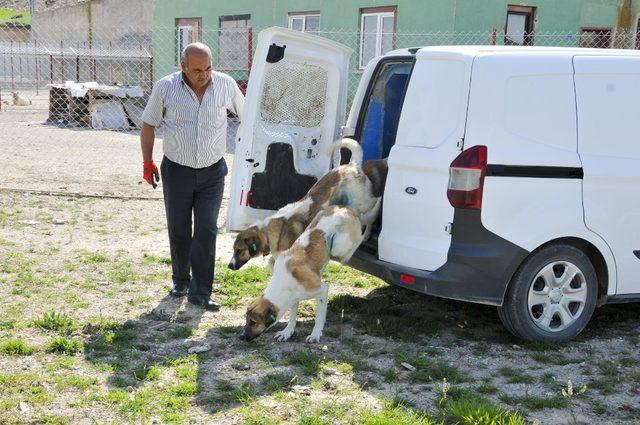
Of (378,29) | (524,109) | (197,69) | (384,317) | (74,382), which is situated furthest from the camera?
(378,29)

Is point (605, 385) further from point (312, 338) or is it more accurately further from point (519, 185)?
point (312, 338)

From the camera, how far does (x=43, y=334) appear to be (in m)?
4.91

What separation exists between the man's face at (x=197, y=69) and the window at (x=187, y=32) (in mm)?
16715

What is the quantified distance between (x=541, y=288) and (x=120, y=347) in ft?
9.04

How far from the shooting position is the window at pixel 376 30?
16406 millimetres

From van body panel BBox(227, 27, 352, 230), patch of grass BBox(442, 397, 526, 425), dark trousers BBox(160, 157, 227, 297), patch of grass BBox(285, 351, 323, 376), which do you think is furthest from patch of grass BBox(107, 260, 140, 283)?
patch of grass BBox(442, 397, 526, 425)

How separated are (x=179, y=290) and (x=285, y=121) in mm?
1591

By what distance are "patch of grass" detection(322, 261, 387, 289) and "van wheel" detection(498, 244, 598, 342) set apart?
1709 millimetres

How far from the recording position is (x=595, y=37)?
54.2 ft

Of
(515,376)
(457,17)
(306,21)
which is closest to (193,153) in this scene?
(515,376)

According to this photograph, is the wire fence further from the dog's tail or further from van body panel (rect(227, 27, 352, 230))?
the dog's tail

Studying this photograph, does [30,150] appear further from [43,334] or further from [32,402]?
[32,402]

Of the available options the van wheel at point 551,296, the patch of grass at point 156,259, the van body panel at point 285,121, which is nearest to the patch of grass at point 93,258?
the patch of grass at point 156,259

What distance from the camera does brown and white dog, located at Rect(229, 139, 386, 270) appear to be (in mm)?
5473
